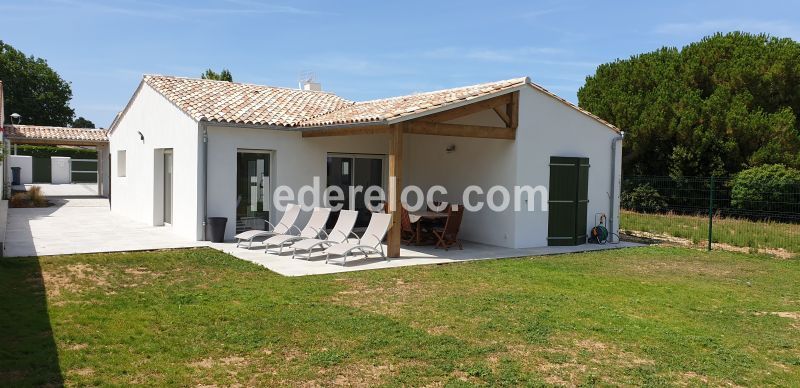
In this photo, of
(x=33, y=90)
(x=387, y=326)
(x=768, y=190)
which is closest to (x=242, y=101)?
(x=387, y=326)

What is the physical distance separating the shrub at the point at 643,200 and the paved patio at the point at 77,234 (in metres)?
15.2

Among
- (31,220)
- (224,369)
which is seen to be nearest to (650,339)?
(224,369)

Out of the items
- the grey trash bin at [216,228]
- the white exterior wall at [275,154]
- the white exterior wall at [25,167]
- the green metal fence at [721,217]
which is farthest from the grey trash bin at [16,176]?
the green metal fence at [721,217]

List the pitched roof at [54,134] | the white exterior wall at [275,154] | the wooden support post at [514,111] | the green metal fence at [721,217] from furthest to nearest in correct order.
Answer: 1. the pitched roof at [54,134]
2. the green metal fence at [721,217]
3. the white exterior wall at [275,154]
4. the wooden support post at [514,111]

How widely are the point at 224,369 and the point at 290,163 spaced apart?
995 centimetres

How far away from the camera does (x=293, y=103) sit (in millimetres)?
17078

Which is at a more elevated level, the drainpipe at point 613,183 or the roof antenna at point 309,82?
the roof antenna at point 309,82

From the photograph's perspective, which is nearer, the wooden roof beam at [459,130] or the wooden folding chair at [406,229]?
the wooden roof beam at [459,130]

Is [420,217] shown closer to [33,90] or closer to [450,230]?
[450,230]

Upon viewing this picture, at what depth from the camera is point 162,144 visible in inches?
612

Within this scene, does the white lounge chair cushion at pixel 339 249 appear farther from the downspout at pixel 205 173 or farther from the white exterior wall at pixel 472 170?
the white exterior wall at pixel 472 170

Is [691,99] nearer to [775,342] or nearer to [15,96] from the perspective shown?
[775,342]

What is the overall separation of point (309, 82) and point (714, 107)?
15.7 metres

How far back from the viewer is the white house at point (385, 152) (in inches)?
519
